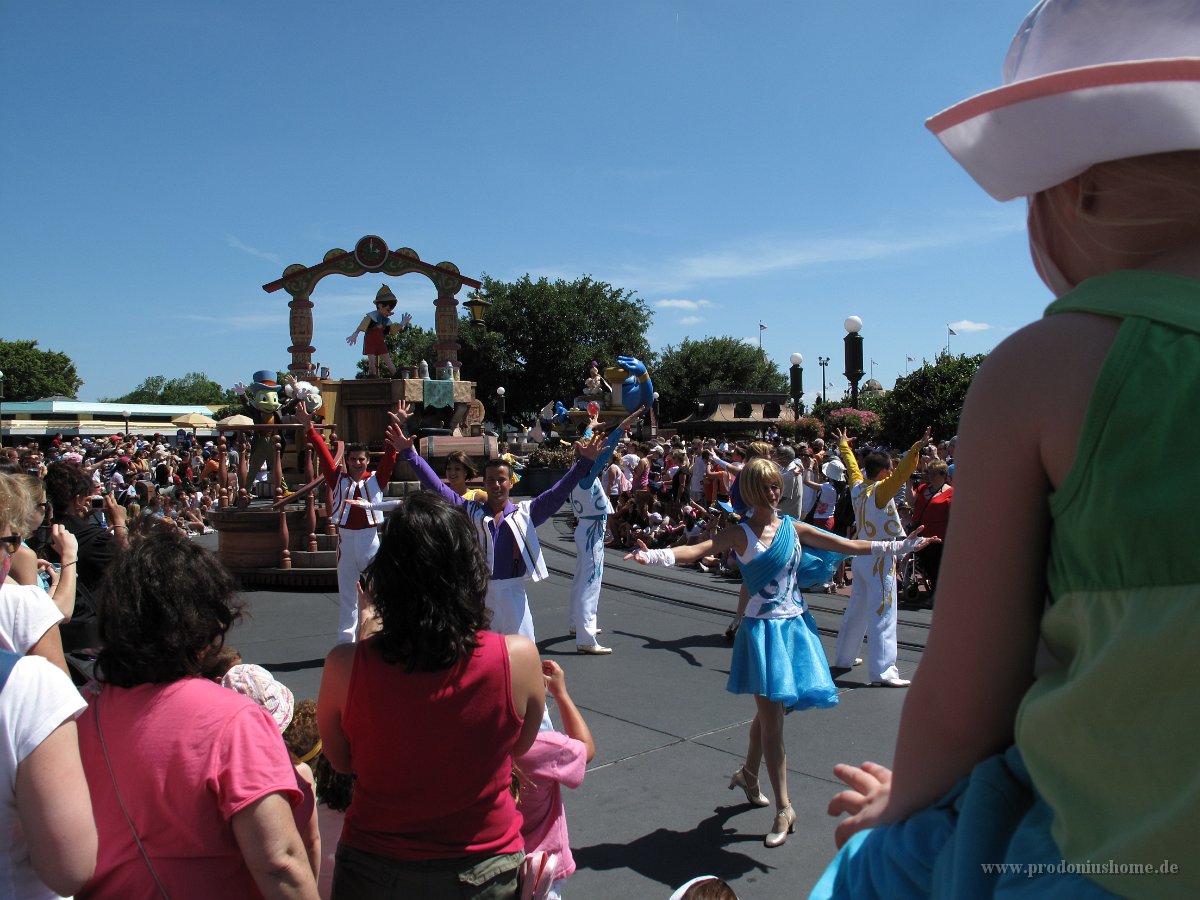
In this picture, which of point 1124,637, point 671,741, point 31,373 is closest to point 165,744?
point 1124,637

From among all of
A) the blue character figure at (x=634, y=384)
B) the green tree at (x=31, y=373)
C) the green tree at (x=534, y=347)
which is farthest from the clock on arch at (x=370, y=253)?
the green tree at (x=31, y=373)

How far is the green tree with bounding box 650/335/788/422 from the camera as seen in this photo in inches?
2421

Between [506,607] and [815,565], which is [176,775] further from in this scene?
[506,607]

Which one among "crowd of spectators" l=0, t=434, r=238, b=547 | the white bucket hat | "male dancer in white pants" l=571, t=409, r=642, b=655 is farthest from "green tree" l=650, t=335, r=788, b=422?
the white bucket hat

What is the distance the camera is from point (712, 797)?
15.8ft

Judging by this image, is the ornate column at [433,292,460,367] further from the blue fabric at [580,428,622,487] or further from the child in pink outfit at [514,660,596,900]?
the child in pink outfit at [514,660,596,900]

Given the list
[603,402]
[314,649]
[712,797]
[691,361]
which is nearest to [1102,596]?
[712,797]

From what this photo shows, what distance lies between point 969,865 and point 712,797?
13.8 feet

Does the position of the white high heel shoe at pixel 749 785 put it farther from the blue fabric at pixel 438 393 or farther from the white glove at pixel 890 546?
the blue fabric at pixel 438 393

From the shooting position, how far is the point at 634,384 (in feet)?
36.9

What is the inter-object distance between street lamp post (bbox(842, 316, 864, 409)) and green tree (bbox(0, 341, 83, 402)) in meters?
83.3

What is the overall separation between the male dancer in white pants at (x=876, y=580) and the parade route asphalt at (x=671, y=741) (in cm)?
20

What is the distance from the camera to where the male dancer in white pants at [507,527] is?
6074 mm

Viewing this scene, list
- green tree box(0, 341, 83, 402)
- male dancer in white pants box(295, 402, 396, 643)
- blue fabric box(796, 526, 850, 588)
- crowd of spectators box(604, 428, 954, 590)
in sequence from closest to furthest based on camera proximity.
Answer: blue fabric box(796, 526, 850, 588)
male dancer in white pants box(295, 402, 396, 643)
crowd of spectators box(604, 428, 954, 590)
green tree box(0, 341, 83, 402)
